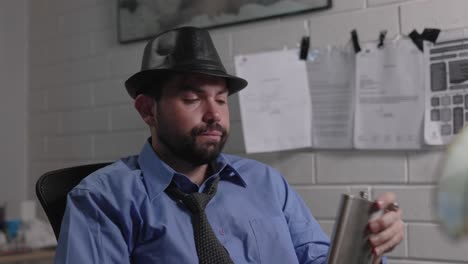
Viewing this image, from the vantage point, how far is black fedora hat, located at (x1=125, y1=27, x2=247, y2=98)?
4.24ft

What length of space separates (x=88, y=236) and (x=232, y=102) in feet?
2.70

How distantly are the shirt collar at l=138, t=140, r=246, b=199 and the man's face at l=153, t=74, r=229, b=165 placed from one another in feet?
0.18

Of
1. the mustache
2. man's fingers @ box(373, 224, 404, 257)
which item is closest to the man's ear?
the mustache

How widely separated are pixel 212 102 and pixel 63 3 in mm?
1298

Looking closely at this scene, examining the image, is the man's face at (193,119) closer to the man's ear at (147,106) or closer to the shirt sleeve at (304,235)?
the man's ear at (147,106)

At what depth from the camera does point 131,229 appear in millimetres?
1161

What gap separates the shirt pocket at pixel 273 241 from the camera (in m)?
1.26

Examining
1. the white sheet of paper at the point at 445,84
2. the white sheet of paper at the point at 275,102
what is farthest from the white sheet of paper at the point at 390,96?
the white sheet of paper at the point at 275,102

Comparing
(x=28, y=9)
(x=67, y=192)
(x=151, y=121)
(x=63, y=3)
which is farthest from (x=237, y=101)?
(x=28, y=9)

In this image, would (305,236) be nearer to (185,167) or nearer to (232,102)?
(185,167)

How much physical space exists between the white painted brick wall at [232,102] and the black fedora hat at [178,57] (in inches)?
16.8

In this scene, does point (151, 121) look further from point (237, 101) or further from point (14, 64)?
point (14, 64)

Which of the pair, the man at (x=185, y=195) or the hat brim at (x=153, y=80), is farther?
the hat brim at (x=153, y=80)

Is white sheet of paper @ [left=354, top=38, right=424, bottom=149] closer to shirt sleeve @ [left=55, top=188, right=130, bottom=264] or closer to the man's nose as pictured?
the man's nose
